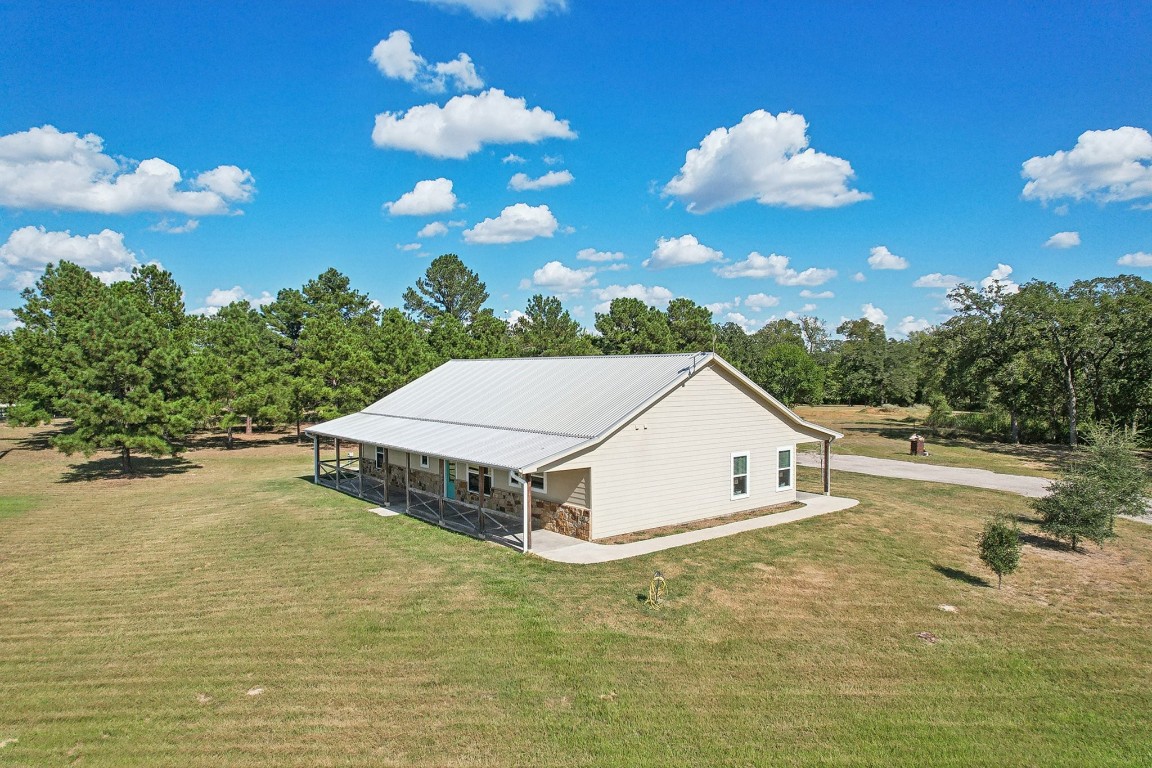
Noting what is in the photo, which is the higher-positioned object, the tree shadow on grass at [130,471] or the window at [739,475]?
the window at [739,475]

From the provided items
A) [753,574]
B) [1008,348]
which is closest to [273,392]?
[753,574]

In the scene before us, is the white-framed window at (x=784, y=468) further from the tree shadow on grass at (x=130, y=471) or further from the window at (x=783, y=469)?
the tree shadow on grass at (x=130, y=471)

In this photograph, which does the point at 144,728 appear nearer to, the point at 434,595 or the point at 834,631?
the point at 434,595

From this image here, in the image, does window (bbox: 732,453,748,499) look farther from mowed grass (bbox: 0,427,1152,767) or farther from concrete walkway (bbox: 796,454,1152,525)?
concrete walkway (bbox: 796,454,1152,525)

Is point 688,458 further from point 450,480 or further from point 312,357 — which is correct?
point 312,357

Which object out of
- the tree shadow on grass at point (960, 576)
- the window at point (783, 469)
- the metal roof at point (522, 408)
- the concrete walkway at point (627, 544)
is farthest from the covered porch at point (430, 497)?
the tree shadow on grass at point (960, 576)

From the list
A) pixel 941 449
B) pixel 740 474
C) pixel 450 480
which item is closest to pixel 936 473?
pixel 941 449
